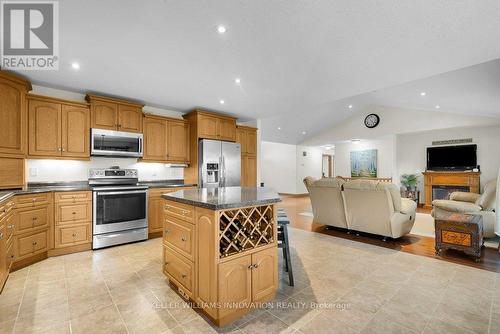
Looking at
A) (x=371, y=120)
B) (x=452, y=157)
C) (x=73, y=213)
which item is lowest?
(x=73, y=213)

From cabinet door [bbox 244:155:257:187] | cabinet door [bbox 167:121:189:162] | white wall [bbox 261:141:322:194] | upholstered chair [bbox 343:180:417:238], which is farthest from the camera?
white wall [bbox 261:141:322:194]

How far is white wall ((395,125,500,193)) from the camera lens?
20.9 ft

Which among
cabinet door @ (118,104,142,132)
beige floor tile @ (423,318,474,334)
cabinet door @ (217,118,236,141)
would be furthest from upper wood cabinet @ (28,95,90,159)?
beige floor tile @ (423,318,474,334)

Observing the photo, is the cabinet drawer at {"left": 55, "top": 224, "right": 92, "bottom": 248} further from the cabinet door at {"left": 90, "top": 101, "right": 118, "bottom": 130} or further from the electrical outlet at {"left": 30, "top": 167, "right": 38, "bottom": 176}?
the cabinet door at {"left": 90, "top": 101, "right": 118, "bottom": 130}

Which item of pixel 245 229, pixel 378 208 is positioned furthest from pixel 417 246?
pixel 245 229

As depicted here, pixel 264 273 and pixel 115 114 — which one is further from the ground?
pixel 115 114

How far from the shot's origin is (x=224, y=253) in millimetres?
1744

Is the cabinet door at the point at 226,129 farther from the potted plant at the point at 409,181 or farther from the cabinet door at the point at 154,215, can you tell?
the potted plant at the point at 409,181

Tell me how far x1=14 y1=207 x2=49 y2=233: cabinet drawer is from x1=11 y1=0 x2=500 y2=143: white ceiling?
1.80m

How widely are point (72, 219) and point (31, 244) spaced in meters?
0.49

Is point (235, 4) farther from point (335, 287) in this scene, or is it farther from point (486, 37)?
point (335, 287)

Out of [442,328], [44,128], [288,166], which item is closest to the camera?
[442,328]

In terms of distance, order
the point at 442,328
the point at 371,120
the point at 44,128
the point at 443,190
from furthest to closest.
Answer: the point at 371,120, the point at 443,190, the point at 44,128, the point at 442,328

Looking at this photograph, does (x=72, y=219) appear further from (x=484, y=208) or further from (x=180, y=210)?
(x=484, y=208)
